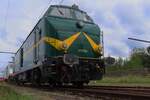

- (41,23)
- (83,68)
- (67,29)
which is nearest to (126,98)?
(83,68)

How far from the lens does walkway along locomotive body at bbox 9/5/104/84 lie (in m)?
15.4

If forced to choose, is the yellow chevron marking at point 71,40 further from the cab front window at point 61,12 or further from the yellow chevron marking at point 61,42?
the cab front window at point 61,12

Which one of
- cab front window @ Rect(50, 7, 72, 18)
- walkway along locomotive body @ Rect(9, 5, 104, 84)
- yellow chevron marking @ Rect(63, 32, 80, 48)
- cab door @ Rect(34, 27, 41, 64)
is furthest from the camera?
cab door @ Rect(34, 27, 41, 64)

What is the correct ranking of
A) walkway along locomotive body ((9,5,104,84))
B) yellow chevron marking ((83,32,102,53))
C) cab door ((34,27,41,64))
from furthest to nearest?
cab door ((34,27,41,64))
yellow chevron marking ((83,32,102,53))
walkway along locomotive body ((9,5,104,84))

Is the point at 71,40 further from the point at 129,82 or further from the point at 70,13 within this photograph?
the point at 129,82

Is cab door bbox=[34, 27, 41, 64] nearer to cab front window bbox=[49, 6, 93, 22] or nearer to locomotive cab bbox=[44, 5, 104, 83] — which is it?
cab front window bbox=[49, 6, 93, 22]

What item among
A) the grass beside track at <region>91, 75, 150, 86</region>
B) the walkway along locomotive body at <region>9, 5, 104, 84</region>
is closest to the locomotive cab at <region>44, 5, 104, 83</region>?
the walkway along locomotive body at <region>9, 5, 104, 84</region>

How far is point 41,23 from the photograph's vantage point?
17.0 m

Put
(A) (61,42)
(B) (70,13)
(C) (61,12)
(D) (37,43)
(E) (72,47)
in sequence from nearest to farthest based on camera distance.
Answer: (A) (61,42)
(E) (72,47)
(C) (61,12)
(B) (70,13)
(D) (37,43)

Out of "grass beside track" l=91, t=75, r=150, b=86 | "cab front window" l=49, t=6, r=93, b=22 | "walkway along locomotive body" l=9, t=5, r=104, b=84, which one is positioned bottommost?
"grass beside track" l=91, t=75, r=150, b=86

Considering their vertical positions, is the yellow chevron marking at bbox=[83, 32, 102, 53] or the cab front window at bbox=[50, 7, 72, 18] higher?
the cab front window at bbox=[50, 7, 72, 18]

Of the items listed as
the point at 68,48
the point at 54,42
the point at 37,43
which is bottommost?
the point at 68,48

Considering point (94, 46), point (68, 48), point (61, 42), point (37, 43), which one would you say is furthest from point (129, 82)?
point (61, 42)

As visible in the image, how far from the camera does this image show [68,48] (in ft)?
51.8
